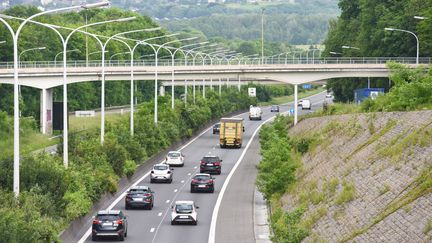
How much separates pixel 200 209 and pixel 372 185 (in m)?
15.5

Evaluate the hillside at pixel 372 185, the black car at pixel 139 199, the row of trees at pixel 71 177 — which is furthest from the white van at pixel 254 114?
the black car at pixel 139 199

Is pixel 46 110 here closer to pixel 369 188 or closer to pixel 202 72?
pixel 202 72

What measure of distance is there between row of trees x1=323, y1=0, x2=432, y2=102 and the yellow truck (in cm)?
2271

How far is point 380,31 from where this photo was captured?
130125mm

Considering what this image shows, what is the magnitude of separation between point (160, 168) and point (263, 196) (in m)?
12.0

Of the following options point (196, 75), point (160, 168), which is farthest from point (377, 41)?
point (160, 168)

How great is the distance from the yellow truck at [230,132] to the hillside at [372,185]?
1412 inches

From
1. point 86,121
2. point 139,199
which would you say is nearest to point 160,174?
point 139,199

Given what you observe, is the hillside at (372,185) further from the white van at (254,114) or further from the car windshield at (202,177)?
the white van at (254,114)

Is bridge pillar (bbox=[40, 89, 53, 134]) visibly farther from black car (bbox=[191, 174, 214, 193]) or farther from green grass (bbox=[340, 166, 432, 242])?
green grass (bbox=[340, 166, 432, 242])

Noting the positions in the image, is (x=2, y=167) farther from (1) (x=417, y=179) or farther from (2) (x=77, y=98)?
(2) (x=77, y=98)

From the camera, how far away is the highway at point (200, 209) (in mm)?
50312

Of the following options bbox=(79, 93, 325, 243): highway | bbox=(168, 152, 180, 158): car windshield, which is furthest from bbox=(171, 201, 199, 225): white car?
bbox=(168, 152, 180, 158): car windshield

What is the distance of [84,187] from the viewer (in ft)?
184
